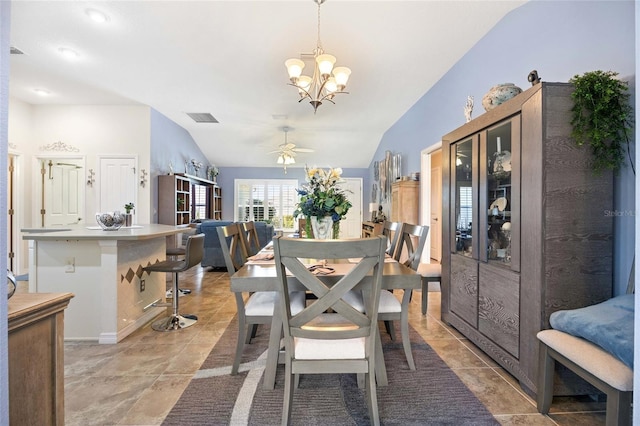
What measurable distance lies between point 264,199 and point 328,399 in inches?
303

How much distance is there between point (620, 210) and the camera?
1583mm

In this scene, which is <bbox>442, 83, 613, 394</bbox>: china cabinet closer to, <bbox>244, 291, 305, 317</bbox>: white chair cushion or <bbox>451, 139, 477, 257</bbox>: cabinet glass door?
<bbox>451, 139, 477, 257</bbox>: cabinet glass door

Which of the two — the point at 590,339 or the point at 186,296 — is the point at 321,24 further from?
the point at 186,296

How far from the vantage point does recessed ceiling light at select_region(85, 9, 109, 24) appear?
2604 mm

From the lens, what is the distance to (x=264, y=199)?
8.96 metres

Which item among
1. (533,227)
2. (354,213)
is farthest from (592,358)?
(354,213)

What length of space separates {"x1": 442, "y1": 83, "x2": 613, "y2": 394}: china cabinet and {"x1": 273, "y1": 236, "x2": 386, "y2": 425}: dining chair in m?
1.03

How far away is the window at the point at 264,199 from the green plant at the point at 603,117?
768cm

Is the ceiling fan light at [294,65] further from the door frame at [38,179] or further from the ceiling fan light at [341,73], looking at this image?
the door frame at [38,179]

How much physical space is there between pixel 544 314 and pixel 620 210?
72 centimetres

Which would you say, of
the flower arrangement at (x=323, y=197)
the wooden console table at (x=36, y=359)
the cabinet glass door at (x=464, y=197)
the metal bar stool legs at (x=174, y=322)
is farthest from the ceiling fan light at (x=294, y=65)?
the wooden console table at (x=36, y=359)

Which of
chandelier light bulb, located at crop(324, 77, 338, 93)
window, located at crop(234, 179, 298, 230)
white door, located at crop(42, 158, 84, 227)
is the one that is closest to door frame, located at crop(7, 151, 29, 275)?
white door, located at crop(42, 158, 84, 227)

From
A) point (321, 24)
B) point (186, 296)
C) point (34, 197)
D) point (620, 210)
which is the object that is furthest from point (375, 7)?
point (34, 197)

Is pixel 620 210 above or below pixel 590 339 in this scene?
above
